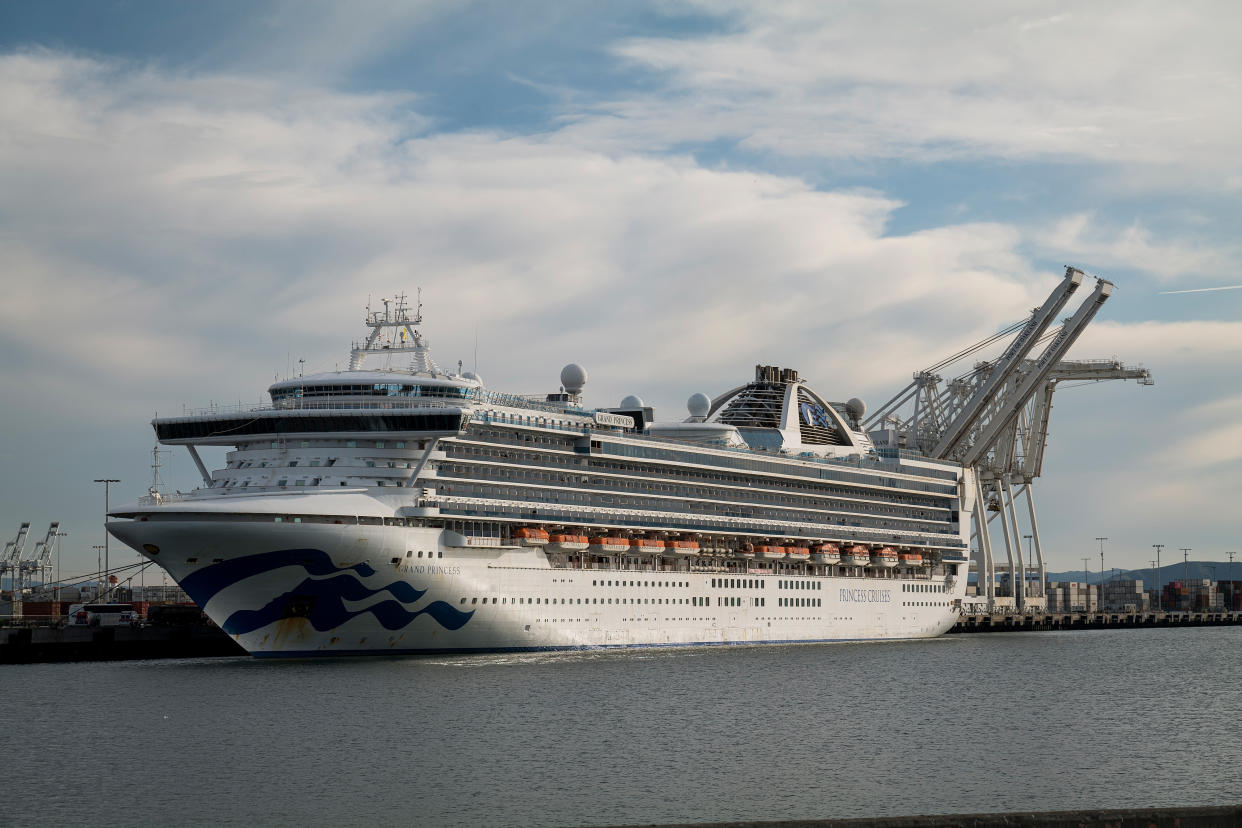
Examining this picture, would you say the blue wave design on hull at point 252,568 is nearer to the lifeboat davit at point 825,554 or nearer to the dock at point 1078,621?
the lifeboat davit at point 825,554

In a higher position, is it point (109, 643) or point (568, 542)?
point (568, 542)

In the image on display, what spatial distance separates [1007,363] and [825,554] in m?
21.7

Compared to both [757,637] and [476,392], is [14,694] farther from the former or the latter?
[757,637]

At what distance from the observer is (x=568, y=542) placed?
5522 cm

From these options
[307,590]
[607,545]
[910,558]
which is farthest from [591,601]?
[910,558]

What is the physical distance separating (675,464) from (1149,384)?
130 ft

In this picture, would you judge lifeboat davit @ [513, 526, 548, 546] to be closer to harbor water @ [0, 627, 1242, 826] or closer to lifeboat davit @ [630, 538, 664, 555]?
harbor water @ [0, 627, 1242, 826]

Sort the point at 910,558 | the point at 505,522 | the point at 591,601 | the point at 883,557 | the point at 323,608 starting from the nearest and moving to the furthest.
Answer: the point at 323,608 → the point at 505,522 → the point at 591,601 → the point at 883,557 → the point at 910,558

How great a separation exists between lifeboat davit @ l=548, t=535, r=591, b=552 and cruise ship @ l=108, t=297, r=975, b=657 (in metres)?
0.12

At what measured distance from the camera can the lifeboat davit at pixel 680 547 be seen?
203ft

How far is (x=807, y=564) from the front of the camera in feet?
236

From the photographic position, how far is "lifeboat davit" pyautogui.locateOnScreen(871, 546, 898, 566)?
76.8 metres

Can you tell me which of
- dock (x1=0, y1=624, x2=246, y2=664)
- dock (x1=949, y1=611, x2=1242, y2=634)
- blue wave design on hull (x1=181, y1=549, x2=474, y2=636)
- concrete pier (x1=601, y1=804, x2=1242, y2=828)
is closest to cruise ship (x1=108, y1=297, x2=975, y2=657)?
blue wave design on hull (x1=181, y1=549, x2=474, y2=636)

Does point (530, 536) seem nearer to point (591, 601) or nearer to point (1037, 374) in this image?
point (591, 601)
